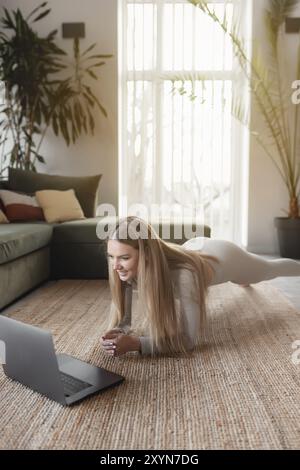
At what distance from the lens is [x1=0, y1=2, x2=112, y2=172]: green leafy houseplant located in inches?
154

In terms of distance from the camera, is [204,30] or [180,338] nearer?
[180,338]

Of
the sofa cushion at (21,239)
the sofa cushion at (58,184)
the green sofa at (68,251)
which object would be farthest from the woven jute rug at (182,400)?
the sofa cushion at (58,184)

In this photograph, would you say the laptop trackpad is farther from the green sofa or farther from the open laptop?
the green sofa

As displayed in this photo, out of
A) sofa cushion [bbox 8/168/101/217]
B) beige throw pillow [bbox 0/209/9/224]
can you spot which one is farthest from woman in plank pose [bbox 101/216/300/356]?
sofa cushion [bbox 8/168/101/217]

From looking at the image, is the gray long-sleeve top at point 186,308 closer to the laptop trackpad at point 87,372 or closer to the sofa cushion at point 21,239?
the laptop trackpad at point 87,372

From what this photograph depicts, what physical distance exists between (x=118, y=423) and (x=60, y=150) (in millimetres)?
3581

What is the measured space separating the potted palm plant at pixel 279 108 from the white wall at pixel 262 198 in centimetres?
7

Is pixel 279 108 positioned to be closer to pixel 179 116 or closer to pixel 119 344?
pixel 179 116

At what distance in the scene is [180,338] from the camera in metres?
1.61

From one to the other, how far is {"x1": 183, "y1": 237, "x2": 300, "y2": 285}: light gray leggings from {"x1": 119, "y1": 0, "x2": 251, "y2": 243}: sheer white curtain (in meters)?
2.18

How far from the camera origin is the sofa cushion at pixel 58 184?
10.8 ft

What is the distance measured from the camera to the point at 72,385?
4.45 feet

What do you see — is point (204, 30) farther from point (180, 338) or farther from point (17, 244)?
point (180, 338)
